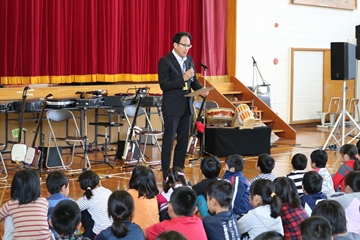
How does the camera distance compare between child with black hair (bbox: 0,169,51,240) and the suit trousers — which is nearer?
child with black hair (bbox: 0,169,51,240)

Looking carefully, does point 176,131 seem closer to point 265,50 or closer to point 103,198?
point 103,198

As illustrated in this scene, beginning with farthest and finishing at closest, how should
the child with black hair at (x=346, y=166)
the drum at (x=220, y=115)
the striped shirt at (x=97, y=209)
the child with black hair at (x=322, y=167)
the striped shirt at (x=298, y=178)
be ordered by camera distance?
the drum at (x=220, y=115)
the child with black hair at (x=346, y=166)
the child with black hair at (x=322, y=167)
the striped shirt at (x=298, y=178)
the striped shirt at (x=97, y=209)

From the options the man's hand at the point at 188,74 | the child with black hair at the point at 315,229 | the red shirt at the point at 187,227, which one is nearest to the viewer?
the child with black hair at the point at 315,229

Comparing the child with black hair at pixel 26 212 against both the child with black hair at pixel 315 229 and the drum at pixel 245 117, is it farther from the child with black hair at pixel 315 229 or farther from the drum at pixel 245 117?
the drum at pixel 245 117

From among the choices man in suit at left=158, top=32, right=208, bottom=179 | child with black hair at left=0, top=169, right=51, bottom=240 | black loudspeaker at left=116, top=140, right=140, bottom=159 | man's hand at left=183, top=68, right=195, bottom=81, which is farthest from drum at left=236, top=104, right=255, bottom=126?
child with black hair at left=0, top=169, right=51, bottom=240

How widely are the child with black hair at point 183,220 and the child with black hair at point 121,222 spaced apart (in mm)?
202

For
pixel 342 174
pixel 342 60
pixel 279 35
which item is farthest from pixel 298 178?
pixel 279 35

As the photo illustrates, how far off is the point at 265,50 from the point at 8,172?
6.58 meters

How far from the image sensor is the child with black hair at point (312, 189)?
4.16 m

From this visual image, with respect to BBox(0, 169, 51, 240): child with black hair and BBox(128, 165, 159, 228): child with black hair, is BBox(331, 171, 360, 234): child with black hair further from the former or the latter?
BBox(0, 169, 51, 240): child with black hair

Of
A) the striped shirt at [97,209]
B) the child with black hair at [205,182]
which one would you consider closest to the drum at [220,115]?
the child with black hair at [205,182]

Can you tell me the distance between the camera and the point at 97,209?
3934mm

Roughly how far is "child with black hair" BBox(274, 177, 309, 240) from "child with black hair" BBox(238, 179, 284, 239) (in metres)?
0.10

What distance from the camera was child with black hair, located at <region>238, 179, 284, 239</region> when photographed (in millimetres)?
3519
